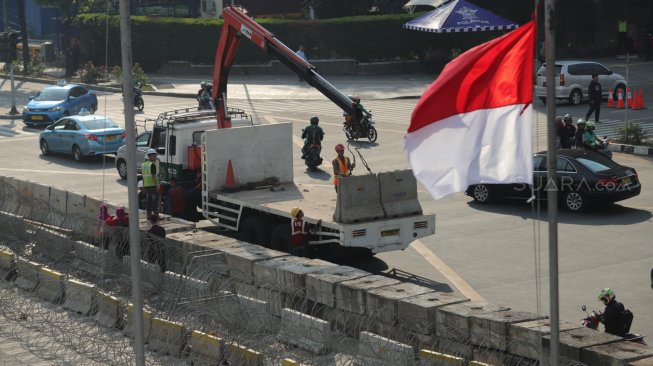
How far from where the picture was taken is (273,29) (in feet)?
185

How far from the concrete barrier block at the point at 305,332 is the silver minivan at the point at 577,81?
27974 millimetres

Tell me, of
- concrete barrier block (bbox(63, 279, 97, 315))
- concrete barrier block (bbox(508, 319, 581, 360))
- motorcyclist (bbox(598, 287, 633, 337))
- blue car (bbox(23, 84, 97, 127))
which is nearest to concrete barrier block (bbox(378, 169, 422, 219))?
concrete barrier block (bbox(63, 279, 97, 315))

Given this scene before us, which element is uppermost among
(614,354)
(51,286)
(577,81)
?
(577,81)

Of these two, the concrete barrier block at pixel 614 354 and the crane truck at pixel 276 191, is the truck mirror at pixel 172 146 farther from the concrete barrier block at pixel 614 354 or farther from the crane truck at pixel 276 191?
the concrete barrier block at pixel 614 354

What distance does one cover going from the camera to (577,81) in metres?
42.2

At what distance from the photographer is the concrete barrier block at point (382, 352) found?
44.4ft

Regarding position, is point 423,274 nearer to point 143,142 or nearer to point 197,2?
point 143,142

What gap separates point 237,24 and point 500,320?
13.9m

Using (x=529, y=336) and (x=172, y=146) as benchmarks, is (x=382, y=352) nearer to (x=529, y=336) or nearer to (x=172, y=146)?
(x=529, y=336)

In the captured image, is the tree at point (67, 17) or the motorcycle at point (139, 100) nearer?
the motorcycle at point (139, 100)

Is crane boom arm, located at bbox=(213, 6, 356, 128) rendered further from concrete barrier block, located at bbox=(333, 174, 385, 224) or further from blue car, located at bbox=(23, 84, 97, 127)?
blue car, located at bbox=(23, 84, 97, 127)

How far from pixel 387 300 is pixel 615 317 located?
2948 mm

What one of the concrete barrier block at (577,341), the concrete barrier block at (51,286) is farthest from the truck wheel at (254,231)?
the concrete barrier block at (577,341)

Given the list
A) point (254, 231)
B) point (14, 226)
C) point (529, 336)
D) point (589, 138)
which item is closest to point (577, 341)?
point (529, 336)
